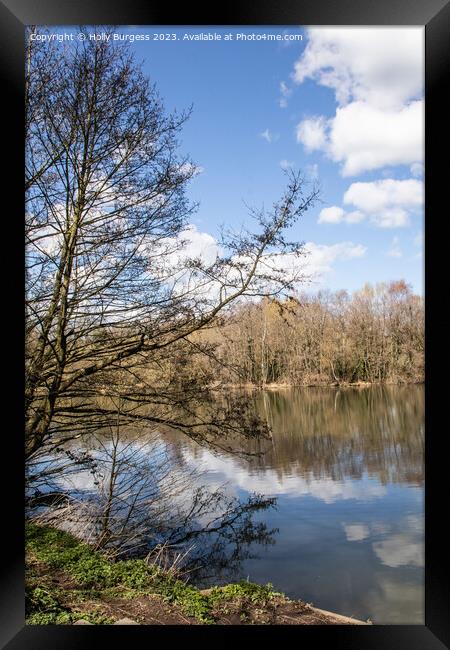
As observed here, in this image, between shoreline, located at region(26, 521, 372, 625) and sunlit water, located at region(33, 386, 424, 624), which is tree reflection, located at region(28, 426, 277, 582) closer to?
sunlit water, located at region(33, 386, 424, 624)

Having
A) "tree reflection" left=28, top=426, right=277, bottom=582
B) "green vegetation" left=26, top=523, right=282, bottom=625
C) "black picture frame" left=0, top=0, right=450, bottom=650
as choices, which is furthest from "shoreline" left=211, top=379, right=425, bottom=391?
"green vegetation" left=26, top=523, right=282, bottom=625

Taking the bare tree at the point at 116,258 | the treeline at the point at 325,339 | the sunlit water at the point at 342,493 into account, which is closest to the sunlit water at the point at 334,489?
the sunlit water at the point at 342,493

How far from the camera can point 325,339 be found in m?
3.73

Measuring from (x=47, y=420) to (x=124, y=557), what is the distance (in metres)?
1.07

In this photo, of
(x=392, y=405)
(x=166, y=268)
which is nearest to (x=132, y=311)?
(x=166, y=268)


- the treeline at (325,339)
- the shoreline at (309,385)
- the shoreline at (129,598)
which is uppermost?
the treeline at (325,339)

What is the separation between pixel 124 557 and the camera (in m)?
3.08

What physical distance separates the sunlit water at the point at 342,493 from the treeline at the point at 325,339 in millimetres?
173
